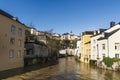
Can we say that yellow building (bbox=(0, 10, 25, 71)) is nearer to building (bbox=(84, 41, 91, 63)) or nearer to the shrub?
the shrub

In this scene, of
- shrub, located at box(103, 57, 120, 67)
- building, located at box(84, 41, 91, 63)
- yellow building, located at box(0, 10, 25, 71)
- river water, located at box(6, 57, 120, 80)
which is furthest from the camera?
building, located at box(84, 41, 91, 63)

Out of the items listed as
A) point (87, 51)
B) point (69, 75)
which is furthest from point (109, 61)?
point (87, 51)

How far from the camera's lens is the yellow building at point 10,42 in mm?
36656

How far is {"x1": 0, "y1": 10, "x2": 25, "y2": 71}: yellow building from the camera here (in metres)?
36.7

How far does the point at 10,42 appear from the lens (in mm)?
40719

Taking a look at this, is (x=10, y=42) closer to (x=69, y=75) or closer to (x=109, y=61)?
(x=69, y=75)

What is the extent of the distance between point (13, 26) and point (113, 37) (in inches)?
908

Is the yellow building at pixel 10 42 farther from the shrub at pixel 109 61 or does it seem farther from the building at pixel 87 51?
the building at pixel 87 51

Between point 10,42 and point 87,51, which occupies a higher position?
point 10,42

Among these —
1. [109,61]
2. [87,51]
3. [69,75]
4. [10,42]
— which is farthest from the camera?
[87,51]

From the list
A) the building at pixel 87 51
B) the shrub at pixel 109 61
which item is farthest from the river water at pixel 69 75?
the building at pixel 87 51

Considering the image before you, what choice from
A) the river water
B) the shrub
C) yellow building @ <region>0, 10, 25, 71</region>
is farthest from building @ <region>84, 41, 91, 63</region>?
the river water

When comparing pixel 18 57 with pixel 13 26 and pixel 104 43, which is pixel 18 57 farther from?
pixel 104 43

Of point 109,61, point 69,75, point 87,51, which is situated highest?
point 87,51
